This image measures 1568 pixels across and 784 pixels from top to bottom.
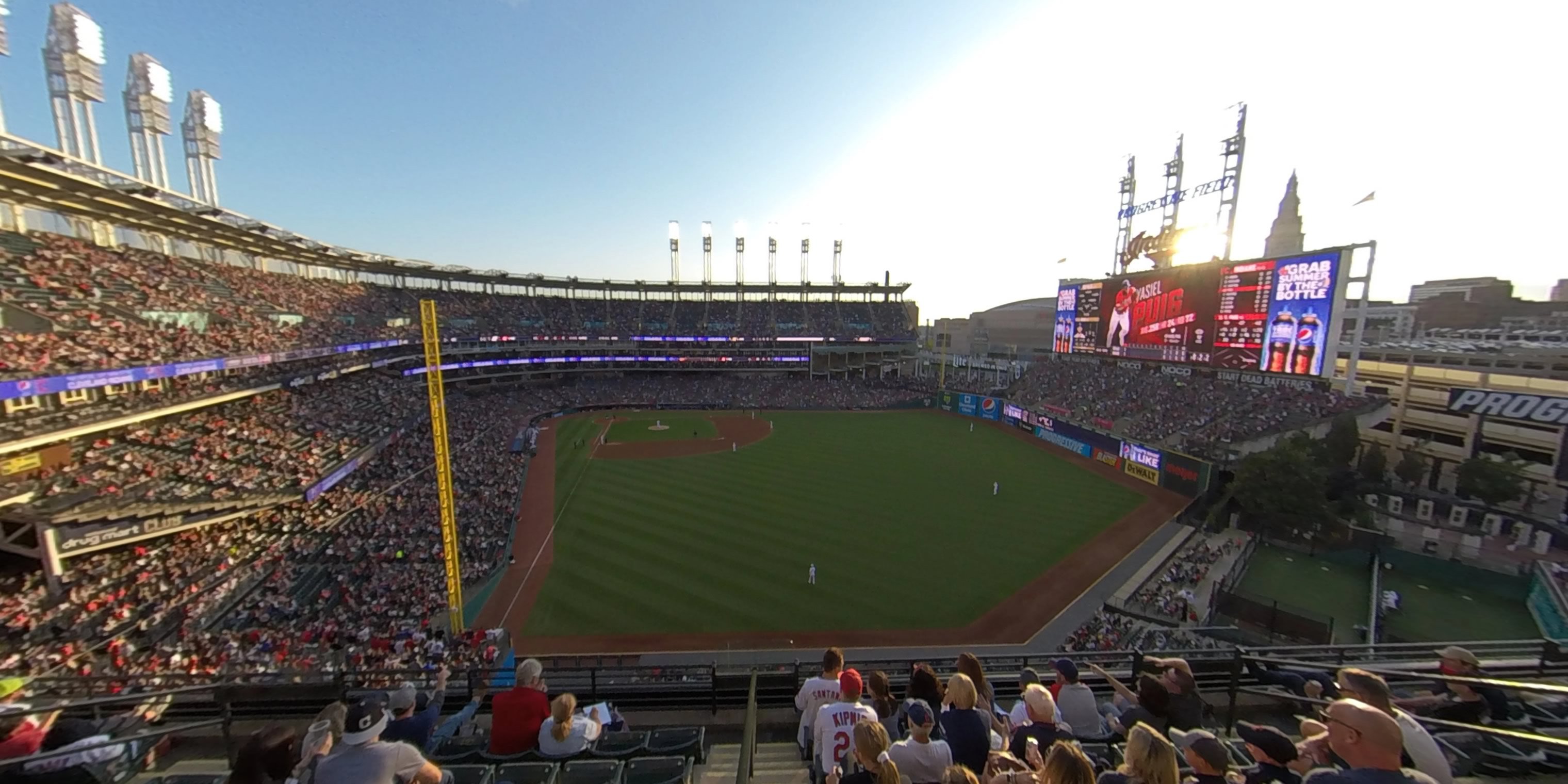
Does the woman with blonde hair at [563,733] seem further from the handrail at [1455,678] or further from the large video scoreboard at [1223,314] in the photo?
the large video scoreboard at [1223,314]

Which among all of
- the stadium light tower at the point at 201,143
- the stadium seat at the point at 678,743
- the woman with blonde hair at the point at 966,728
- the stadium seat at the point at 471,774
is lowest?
the stadium seat at the point at 678,743

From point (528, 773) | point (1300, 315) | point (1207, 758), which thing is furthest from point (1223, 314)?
point (528, 773)

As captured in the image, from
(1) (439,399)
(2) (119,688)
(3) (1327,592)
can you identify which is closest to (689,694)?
(2) (119,688)

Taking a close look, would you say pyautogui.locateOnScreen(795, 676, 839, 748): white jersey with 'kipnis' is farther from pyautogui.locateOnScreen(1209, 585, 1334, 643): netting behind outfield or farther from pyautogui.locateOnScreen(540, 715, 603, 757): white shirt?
pyautogui.locateOnScreen(1209, 585, 1334, 643): netting behind outfield

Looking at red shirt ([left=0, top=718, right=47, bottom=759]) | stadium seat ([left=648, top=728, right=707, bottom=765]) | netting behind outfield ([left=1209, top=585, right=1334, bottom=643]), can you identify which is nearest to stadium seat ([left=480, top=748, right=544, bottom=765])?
stadium seat ([left=648, top=728, right=707, bottom=765])

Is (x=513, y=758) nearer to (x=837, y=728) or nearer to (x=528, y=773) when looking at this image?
(x=528, y=773)

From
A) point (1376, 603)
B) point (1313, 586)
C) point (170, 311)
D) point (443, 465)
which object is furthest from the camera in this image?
point (170, 311)

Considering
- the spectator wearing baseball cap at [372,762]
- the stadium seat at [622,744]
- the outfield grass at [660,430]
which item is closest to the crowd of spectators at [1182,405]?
the outfield grass at [660,430]
